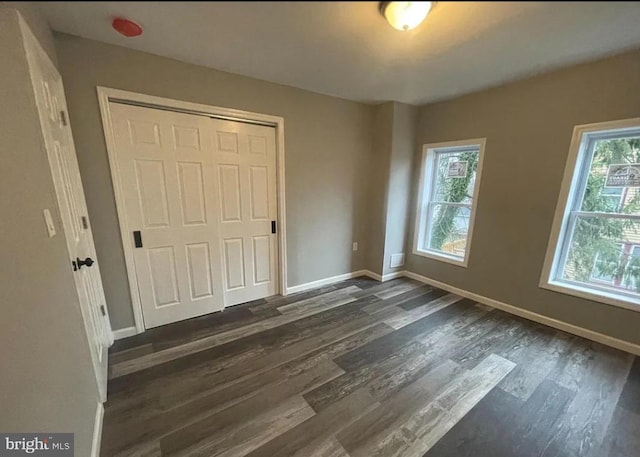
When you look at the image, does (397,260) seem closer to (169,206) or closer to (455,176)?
(455,176)

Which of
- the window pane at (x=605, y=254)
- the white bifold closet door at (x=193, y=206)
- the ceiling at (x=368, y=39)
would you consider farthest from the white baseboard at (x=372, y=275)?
the ceiling at (x=368, y=39)

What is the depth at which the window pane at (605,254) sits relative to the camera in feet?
6.59

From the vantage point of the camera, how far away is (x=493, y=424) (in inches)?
55.7

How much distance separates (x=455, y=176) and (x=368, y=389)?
2547 mm

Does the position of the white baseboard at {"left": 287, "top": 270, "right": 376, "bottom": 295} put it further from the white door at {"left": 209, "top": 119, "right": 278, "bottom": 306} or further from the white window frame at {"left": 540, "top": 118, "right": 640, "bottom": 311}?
the white window frame at {"left": 540, "top": 118, "right": 640, "bottom": 311}

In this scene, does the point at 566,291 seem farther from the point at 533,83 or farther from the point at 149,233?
the point at 149,233

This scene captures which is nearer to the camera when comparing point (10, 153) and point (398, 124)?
point (10, 153)

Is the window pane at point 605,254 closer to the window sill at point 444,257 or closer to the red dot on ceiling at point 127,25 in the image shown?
A: the window sill at point 444,257

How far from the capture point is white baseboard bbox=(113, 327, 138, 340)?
2117 millimetres

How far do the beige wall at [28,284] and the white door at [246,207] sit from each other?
1388 mm

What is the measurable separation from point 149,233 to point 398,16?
2.42 m

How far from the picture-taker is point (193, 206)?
229 centimetres

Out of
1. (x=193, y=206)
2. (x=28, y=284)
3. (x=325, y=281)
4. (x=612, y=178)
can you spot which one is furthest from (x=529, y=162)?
(x=28, y=284)

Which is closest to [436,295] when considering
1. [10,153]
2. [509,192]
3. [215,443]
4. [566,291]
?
[566,291]
